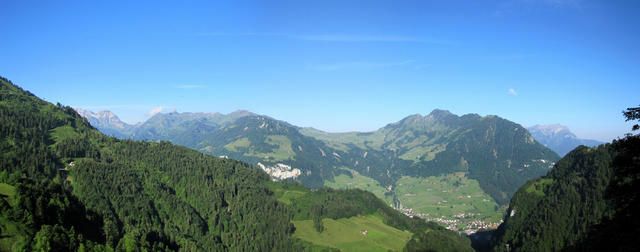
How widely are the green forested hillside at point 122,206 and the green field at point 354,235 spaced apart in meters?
5.77

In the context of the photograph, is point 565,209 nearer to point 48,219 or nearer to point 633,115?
point 633,115

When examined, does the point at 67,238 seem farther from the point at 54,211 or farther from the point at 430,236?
the point at 430,236

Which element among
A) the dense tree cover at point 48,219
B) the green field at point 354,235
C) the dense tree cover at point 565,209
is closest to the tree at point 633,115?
the dense tree cover at point 565,209

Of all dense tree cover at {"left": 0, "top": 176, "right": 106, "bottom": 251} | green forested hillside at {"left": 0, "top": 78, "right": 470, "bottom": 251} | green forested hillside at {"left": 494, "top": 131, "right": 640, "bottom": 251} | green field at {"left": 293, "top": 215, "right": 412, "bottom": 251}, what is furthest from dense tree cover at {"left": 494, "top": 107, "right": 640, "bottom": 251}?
dense tree cover at {"left": 0, "top": 176, "right": 106, "bottom": 251}

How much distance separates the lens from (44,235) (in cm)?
5956

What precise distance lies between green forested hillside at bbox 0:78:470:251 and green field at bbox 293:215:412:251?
5.77 metres

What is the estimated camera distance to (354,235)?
168 meters

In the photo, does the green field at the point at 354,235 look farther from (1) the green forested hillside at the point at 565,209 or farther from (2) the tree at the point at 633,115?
(2) the tree at the point at 633,115

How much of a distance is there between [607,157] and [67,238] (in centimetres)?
21494

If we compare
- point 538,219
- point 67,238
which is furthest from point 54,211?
point 538,219

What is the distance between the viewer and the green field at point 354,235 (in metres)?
156

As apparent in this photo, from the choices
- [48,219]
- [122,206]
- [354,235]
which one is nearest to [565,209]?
[354,235]

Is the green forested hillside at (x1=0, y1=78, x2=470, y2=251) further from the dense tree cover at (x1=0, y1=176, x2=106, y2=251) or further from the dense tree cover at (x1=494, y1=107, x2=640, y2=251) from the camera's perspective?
the dense tree cover at (x1=494, y1=107, x2=640, y2=251)

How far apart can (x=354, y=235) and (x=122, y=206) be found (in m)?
103
